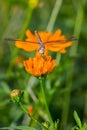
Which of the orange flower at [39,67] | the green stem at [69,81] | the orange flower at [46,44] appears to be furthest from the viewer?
the green stem at [69,81]

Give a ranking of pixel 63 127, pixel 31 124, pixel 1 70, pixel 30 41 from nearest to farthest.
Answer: pixel 30 41 < pixel 31 124 < pixel 63 127 < pixel 1 70

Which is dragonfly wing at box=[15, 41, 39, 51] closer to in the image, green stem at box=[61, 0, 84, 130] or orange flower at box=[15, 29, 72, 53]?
orange flower at box=[15, 29, 72, 53]

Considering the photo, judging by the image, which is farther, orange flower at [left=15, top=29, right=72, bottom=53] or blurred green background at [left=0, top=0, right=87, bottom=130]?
blurred green background at [left=0, top=0, right=87, bottom=130]

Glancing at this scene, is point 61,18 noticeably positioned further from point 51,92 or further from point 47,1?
point 51,92

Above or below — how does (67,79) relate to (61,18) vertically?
below

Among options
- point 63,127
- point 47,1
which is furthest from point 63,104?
point 47,1

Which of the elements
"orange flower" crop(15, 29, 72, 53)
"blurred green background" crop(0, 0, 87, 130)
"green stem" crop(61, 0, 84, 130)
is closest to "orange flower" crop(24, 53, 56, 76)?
"orange flower" crop(15, 29, 72, 53)

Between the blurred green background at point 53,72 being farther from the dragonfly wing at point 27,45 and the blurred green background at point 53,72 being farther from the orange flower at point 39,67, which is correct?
the orange flower at point 39,67

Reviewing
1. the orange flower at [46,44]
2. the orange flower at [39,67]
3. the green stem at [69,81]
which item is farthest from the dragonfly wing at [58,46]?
the green stem at [69,81]
